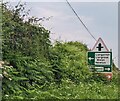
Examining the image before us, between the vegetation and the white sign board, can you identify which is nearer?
the vegetation

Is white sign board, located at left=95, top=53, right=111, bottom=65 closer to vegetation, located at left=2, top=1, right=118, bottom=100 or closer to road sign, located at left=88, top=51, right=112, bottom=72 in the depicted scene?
road sign, located at left=88, top=51, right=112, bottom=72

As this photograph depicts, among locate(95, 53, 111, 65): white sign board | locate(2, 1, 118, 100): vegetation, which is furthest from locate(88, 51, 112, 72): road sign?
locate(2, 1, 118, 100): vegetation

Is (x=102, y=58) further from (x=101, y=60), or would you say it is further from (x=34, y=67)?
(x=34, y=67)

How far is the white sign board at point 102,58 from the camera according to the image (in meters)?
17.2

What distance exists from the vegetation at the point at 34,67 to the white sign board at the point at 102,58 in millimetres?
1262

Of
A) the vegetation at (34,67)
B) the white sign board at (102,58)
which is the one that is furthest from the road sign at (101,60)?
the vegetation at (34,67)

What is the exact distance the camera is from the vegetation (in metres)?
10.0

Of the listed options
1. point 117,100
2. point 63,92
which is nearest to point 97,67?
point 117,100

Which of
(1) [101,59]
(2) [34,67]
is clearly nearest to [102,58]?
(1) [101,59]

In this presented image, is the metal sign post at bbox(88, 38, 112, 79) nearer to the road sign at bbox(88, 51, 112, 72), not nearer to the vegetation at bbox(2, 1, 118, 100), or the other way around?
the road sign at bbox(88, 51, 112, 72)

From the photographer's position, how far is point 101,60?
17.4 meters

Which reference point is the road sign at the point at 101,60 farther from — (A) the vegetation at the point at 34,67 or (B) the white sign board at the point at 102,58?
(A) the vegetation at the point at 34,67

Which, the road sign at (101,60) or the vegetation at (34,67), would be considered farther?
the road sign at (101,60)

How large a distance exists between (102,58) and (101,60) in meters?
0.10
